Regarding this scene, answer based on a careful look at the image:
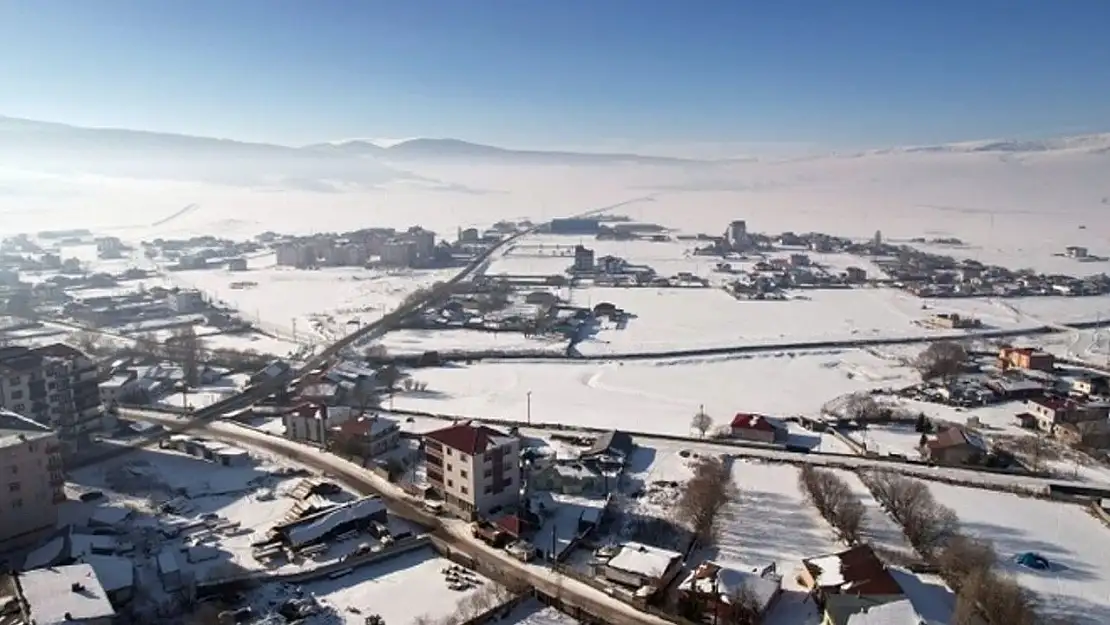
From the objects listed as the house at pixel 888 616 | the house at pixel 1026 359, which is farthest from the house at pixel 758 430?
the house at pixel 1026 359

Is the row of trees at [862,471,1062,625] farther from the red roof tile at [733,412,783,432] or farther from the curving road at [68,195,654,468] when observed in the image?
the curving road at [68,195,654,468]

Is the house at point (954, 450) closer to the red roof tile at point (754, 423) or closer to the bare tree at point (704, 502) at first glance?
the red roof tile at point (754, 423)

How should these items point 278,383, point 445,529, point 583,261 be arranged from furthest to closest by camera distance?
1. point 583,261
2. point 278,383
3. point 445,529

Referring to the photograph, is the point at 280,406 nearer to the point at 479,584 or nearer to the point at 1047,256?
the point at 479,584

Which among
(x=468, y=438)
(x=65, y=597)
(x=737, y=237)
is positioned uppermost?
(x=737, y=237)

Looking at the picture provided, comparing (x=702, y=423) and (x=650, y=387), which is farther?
(x=650, y=387)

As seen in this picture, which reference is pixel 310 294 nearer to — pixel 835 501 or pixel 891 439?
pixel 891 439

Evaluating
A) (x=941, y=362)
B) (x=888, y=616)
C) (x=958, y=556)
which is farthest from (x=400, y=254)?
(x=888, y=616)
